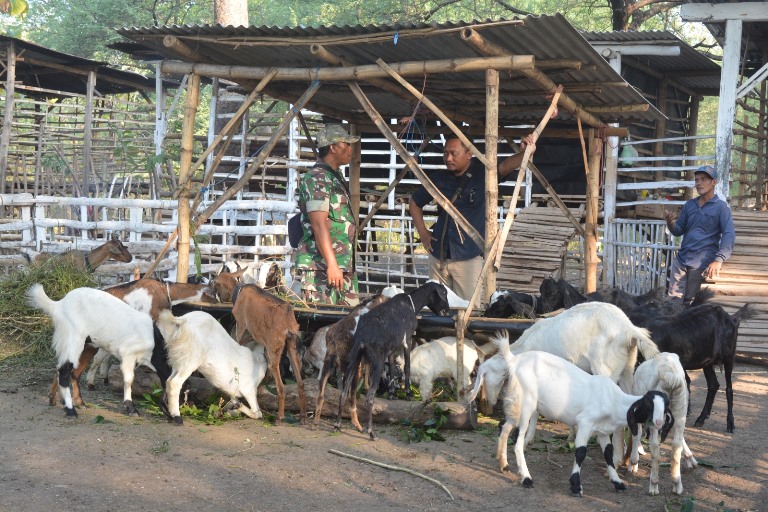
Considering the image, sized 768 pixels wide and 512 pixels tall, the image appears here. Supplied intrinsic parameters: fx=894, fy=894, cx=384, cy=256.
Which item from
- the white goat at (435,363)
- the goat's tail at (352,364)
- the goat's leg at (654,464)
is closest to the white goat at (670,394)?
the goat's leg at (654,464)

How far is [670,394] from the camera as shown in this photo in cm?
573

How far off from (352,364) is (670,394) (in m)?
2.25

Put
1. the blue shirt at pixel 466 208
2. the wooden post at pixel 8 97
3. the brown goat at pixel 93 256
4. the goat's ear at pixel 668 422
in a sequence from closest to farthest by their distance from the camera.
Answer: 1. the goat's ear at pixel 668 422
2. the blue shirt at pixel 466 208
3. the brown goat at pixel 93 256
4. the wooden post at pixel 8 97

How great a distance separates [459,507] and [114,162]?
72.2 feet

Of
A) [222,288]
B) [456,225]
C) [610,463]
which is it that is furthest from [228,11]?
[610,463]

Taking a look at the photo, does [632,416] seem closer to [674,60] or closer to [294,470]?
[294,470]

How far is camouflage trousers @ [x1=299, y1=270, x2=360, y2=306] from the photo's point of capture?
8.25 meters

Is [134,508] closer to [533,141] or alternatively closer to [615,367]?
[615,367]

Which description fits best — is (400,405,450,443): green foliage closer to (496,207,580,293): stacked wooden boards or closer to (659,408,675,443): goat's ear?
(659,408,675,443): goat's ear

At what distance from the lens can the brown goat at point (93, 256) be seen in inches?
410

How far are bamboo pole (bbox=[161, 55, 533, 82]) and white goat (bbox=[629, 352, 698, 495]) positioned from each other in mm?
2745

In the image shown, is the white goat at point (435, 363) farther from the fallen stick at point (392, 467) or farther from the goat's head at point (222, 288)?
the goat's head at point (222, 288)

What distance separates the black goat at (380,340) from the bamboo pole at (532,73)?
6.79ft

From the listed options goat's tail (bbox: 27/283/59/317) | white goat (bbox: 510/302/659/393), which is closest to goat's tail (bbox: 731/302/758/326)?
white goat (bbox: 510/302/659/393)
